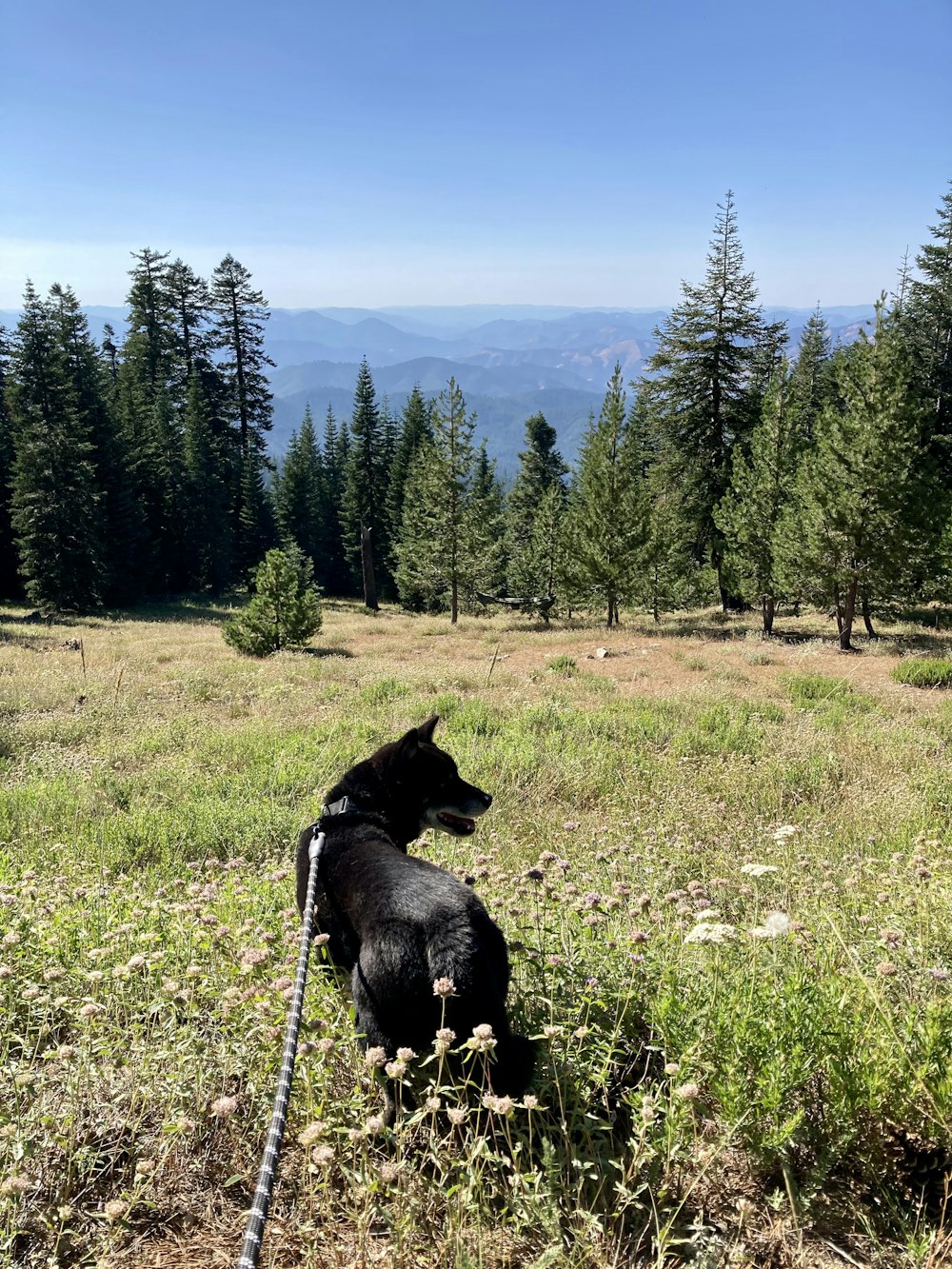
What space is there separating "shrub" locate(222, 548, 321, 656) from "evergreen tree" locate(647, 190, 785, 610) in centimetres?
1901

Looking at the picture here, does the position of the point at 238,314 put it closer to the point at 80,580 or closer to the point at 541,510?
the point at 80,580

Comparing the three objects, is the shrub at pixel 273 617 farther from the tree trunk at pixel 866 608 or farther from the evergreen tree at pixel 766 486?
the tree trunk at pixel 866 608

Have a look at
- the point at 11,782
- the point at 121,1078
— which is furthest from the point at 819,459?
the point at 121,1078

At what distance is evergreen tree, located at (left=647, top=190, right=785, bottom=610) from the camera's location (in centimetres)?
3161

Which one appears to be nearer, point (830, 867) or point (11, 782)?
point (830, 867)

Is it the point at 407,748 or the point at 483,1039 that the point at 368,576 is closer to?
the point at 407,748

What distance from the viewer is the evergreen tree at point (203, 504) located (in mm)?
45531

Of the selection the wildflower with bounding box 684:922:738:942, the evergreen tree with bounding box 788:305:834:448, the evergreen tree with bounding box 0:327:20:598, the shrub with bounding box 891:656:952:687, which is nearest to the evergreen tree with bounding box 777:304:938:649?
the shrub with bounding box 891:656:952:687

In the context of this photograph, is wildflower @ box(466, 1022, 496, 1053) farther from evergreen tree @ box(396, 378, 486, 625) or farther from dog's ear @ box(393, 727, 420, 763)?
evergreen tree @ box(396, 378, 486, 625)

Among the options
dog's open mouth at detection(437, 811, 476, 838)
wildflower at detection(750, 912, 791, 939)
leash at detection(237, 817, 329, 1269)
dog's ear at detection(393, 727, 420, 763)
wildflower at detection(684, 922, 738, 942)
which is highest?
dog's ear at detection(393, 727, 420, 763)

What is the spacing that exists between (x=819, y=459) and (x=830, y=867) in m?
20.0

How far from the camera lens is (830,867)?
15.9 feet

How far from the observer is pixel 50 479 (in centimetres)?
3522

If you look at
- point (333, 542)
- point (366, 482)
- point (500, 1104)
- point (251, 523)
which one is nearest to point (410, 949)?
point (500, 1104)
